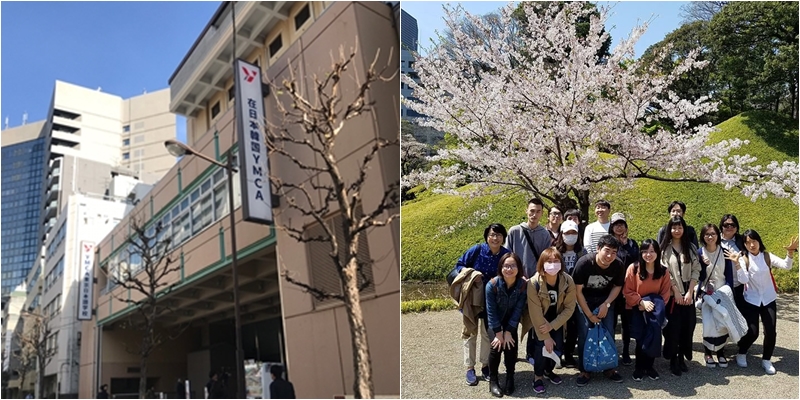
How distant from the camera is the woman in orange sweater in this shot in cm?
418

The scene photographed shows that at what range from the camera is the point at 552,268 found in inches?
158

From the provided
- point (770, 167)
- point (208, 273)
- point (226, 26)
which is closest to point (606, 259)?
point (770, 167)

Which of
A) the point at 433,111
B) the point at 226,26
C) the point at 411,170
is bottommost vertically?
the point at 411,170

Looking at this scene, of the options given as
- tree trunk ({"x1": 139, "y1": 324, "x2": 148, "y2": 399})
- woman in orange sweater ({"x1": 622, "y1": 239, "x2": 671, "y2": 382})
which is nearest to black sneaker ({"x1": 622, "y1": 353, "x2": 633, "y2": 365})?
woman in orange sweater ({"x1": 622, "y1": 239, "x2": 671, "y2": 382})

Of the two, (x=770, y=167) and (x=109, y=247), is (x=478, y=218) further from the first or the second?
(x=109, y=247)

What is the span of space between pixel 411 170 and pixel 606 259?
10.8 feet

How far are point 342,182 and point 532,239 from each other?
2442 mm

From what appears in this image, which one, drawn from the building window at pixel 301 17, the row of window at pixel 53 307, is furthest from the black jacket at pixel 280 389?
the row of window at pixel 53 307

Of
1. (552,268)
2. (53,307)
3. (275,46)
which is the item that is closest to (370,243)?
(552,268)

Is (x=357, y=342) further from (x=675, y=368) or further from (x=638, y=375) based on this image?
(x=675, y=368)

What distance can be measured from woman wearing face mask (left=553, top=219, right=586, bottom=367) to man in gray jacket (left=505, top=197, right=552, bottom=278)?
4.7 inches

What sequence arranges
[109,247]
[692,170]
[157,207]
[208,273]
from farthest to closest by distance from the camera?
[109,247] < [157,207] < [208,273] < [692,170]

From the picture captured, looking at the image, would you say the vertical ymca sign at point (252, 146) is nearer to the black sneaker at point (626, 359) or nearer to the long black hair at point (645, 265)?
the black sneaker at point (626, 359)

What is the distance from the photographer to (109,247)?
64.5 ft
